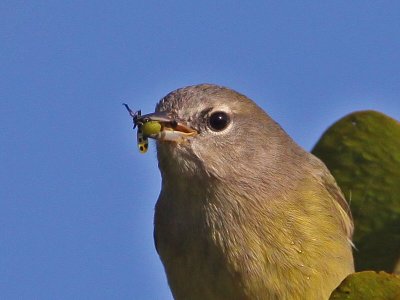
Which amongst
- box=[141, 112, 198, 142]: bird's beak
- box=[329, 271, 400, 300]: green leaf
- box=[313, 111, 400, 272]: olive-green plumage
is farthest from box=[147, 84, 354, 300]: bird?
box=[329, 271, 400, 300]: green leaf

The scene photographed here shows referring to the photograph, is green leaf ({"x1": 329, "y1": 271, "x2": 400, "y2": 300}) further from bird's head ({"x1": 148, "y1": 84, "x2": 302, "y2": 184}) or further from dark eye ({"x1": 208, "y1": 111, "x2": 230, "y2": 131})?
dark eye ({"x1": 208, "y1": 111, "x2": 230, "y2": 131})

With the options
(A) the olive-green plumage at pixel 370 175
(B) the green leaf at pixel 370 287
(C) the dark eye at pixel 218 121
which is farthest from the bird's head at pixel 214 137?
(B) the green leaf at pixel 370 287

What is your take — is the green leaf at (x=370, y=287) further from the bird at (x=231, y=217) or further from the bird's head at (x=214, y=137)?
the bird's head at (x=214, y=137)

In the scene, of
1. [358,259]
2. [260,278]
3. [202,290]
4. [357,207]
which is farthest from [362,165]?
[202,290]

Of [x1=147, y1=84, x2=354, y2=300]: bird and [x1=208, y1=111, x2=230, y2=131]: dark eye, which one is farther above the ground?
[x1=208, y1=111, x2=230, y2=131]: dark eye

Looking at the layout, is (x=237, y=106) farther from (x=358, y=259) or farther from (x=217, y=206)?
(x=358, y=259)

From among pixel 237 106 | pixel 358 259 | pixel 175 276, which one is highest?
pixel 237 106
